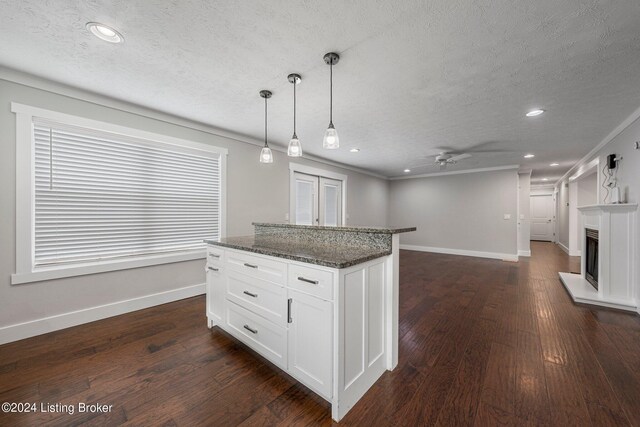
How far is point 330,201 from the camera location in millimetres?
6105

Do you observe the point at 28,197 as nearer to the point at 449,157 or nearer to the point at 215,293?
the point at 215,293

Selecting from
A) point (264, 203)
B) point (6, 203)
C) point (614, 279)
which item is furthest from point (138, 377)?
point (614, 279)

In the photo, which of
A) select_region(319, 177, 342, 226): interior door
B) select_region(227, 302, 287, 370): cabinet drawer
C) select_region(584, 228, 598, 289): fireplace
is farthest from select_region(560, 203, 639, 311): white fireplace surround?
select_region(319, 177, 342, 226): interior door

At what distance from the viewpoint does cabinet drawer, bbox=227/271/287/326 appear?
1.74 metres

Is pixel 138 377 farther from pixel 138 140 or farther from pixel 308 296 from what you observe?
pixel 138 140

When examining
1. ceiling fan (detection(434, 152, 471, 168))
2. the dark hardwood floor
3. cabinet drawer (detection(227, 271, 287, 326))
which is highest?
ceiling fan (detection(434, 152, 471, 168))

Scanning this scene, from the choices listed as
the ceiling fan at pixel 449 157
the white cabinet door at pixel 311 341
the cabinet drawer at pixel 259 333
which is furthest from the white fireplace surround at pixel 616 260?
the cabinet drawer at pixel 259 333

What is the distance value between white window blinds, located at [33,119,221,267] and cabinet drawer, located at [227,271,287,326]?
1.64 metres

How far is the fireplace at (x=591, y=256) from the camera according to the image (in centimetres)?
362

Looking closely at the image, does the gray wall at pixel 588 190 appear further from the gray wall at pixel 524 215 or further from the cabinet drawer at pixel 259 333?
the cabinet drawer at pixel 259 333

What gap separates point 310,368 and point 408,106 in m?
2.79

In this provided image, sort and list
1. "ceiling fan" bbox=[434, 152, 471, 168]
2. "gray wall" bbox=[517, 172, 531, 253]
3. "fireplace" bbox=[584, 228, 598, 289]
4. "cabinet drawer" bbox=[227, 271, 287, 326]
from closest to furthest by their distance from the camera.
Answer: "cabinet drawer" bbox=[227, 271, 287, 326]
"fireplace" bbox=[584, 228, 598, 289]
"ceiling fan" bbox=[434, 152, 471, 168]
"gray wall" bbox=[517, 172, 531, 253]

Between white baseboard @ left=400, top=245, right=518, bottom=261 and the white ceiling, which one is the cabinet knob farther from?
white baseboard @ left=400, top=245, right=518, bottom=261

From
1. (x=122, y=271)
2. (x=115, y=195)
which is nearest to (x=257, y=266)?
(x=122, y=271)
